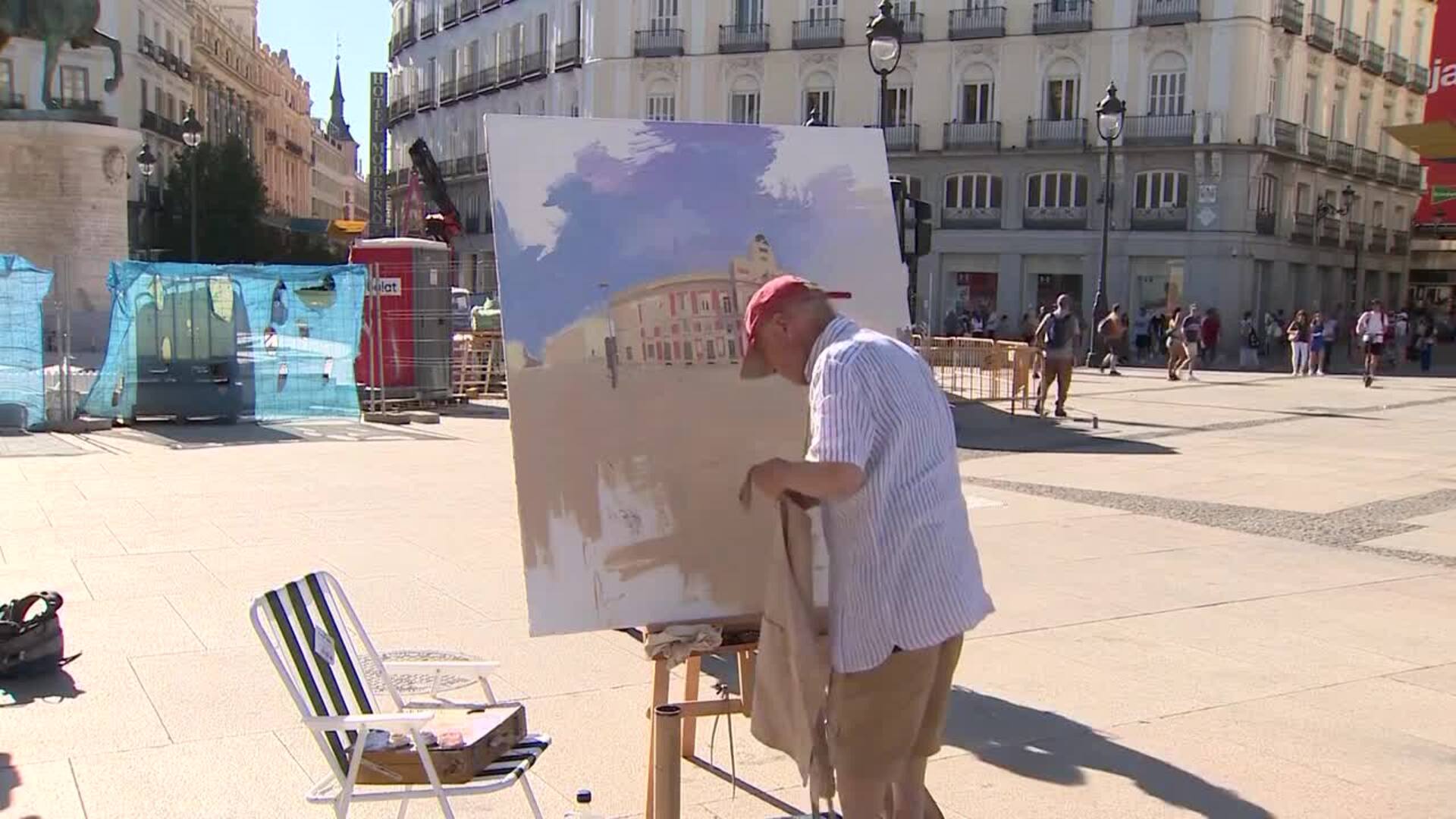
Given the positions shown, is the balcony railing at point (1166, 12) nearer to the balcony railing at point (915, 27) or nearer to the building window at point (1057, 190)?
the building window at point (1057, 190)

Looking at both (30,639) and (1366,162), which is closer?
(30,639)

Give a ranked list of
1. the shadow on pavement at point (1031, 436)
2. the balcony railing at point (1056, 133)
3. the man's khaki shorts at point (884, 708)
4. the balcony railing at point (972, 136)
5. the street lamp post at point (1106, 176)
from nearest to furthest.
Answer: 1. the man's khaki shorts at point (884, 708)
2. the shadow on pavement at point (1031, 436)
3. the street lamp post at point (1106, 176)
4. the balcony railing at point (1056, 133)
5. the balcony railing at point (972, 136)

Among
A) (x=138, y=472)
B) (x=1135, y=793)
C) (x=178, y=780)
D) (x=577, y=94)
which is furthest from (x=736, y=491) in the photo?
(x=577, y=94)

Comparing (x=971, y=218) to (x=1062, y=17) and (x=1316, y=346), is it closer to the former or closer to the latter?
(x=1062, y=17)

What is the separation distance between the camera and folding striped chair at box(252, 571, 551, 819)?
3.38m

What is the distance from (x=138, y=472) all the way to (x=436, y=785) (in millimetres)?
9494

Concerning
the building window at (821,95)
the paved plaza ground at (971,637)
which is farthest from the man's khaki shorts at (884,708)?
the building window at (821,95)

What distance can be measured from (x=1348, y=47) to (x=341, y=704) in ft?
156

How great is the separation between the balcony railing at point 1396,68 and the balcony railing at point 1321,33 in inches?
211

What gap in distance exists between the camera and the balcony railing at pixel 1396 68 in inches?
1844

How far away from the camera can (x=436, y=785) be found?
11.1 feet

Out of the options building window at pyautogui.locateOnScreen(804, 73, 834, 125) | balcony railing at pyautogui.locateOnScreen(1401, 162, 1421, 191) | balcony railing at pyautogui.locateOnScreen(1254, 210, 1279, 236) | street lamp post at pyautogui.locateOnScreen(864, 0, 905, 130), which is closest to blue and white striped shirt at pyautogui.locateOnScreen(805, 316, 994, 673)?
street lamp post at pyautogui.locateOnScreen(864, 0, 905, 130)

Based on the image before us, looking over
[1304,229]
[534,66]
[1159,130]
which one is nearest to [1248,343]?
[1159,130]

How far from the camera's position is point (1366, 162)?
45812 millimetres
